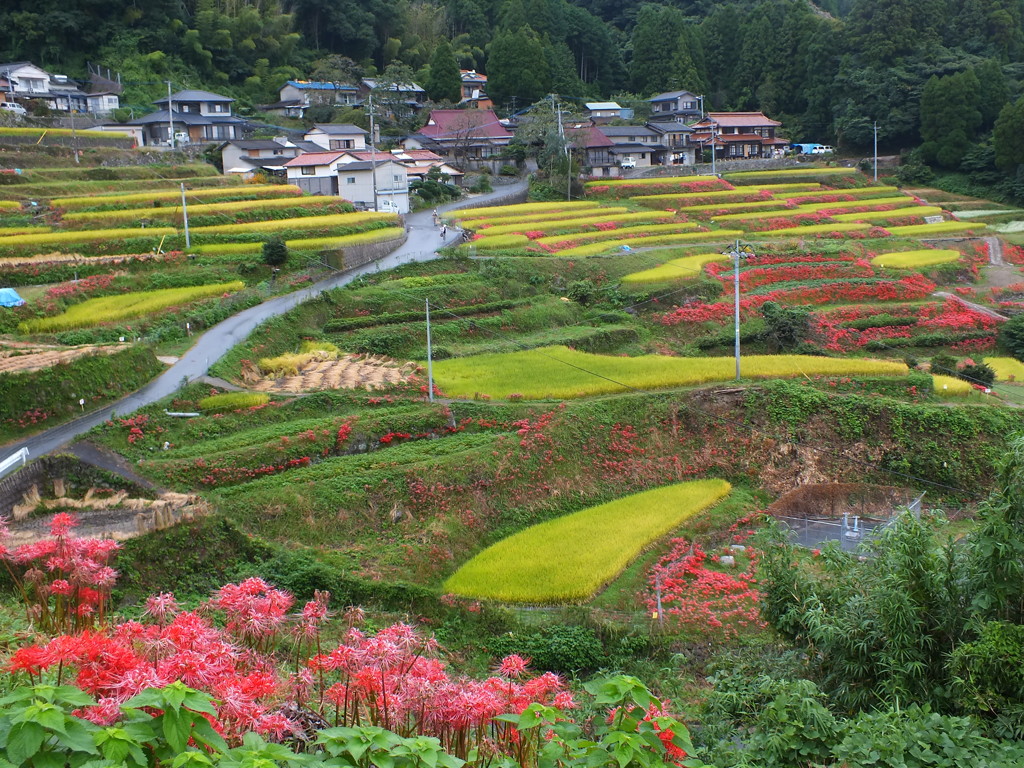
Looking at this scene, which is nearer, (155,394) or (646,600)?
(646,600)

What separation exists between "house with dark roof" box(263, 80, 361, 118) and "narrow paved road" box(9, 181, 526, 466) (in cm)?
2728

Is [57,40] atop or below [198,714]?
atop

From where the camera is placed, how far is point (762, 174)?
6081 cm

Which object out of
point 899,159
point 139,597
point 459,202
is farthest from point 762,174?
point 139,597

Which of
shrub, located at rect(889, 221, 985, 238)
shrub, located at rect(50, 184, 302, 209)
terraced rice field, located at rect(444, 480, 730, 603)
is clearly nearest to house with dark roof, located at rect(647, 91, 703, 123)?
shrub, located at rect(889, 221, 985, 238)

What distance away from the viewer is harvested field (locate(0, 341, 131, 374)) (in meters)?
21.0

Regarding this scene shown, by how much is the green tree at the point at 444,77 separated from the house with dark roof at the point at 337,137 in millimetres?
15044

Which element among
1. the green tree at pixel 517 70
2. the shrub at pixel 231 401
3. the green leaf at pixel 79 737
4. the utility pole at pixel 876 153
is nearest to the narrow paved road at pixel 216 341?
the shrub at pixel 231 401

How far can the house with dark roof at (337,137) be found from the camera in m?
57.7

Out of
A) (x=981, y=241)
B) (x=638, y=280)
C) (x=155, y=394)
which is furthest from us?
(x=981, y=241)

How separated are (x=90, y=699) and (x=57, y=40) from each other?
6614 centimetres

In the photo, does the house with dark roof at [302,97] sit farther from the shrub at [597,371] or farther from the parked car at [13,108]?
the shrub at [597,371]

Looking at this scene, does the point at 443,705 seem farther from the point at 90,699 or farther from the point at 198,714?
the point at 90,699

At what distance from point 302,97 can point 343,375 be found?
158 feet
